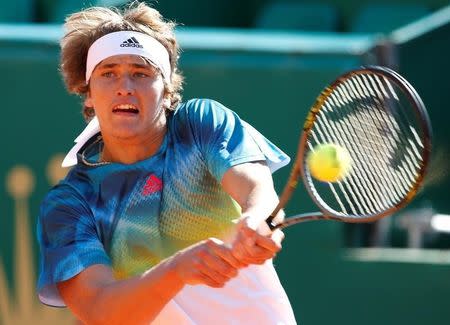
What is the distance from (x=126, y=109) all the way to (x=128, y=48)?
7.7 inches

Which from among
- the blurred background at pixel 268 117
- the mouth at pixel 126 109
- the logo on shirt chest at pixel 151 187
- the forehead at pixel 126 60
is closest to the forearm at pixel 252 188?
the logo on shirt chest at pixel 151 187

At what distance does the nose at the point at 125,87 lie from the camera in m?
3.64

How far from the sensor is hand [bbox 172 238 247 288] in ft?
10.0

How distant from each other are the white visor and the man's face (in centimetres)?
2

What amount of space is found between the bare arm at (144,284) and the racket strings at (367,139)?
54 centimetres

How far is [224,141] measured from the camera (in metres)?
3.60

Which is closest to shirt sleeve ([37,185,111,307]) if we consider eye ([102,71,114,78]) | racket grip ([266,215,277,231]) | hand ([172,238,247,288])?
eye ([102,71,114,78])

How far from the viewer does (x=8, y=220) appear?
6117 mm

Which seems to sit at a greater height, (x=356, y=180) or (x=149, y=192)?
(x=356, y=180)

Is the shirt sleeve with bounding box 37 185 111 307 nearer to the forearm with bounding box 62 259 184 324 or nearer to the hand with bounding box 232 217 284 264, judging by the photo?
the forearm with bounding box 62 259 184 324

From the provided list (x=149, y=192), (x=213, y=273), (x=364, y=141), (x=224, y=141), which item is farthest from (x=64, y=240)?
(x=364, y=141)

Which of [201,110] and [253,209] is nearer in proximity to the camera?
[253,209]

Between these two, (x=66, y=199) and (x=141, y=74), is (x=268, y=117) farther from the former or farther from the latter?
(x=66, y=199)

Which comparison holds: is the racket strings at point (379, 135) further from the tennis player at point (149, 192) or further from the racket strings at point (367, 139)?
the tennis player at point (149, 192)
